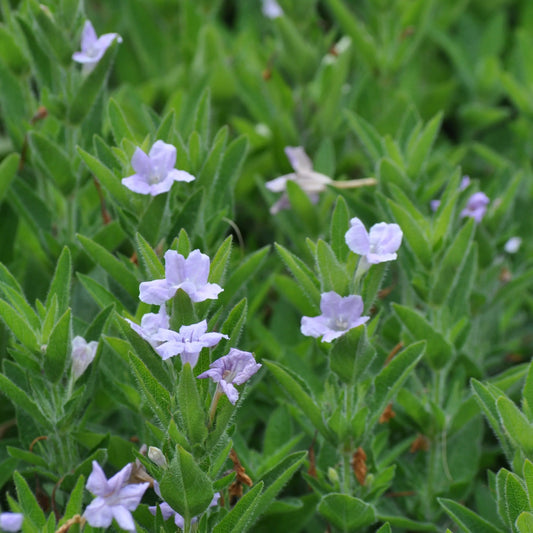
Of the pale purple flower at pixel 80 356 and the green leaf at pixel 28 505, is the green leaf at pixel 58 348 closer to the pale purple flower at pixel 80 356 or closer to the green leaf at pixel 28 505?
the pale purple flower at pixel 80 356

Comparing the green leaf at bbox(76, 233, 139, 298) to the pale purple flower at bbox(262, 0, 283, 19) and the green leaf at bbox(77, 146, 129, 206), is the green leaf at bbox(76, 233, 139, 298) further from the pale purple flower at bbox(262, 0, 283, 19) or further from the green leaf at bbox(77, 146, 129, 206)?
the pale purple flower at bbox(262, 0, 283, 19)

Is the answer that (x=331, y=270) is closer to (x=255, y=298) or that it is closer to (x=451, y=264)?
(x=451, y=264)

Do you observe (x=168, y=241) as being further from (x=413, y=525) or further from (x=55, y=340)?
(x=413, y=525)

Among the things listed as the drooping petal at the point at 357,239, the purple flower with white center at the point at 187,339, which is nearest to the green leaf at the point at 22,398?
the purple flower with white center at the point at 187,339

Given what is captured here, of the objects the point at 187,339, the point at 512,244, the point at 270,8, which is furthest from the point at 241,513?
the point at 270,8

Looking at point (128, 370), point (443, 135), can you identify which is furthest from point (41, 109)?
point (443, 135)

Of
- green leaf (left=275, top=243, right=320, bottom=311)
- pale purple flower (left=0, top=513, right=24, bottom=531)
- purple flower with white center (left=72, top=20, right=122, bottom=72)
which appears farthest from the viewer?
purple flower with white center (left=72, top=20, right=122, bottom=72)

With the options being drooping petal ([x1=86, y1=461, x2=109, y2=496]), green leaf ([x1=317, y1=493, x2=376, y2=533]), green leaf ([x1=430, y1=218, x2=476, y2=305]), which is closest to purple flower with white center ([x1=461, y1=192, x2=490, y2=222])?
green leaf ([x1=430, y1=218, x2=476, y2=305])
